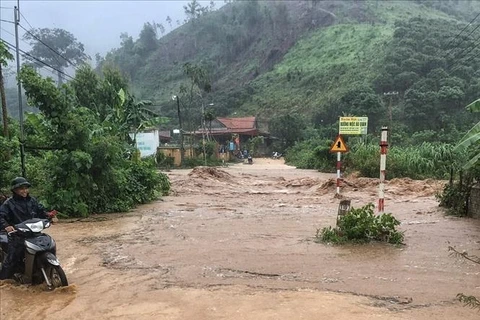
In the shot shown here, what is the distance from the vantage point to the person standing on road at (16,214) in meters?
6.04

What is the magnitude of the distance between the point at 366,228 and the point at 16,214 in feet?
18.7

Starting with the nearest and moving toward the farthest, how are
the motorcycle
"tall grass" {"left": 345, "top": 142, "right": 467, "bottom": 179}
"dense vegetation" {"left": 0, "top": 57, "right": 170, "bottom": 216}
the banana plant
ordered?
the motorcycle
the banana plant
"dense vegetation" {"left": 0, "top": 57, "right": 170, "bottom": 216}
"tall grass" {"left": 345, "top": 142, "right": 467, "bottom": 179}

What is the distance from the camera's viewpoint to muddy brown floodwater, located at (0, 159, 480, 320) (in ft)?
16.8

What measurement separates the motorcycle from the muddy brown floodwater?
0.16m

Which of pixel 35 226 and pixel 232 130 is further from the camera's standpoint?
pixel 232 130

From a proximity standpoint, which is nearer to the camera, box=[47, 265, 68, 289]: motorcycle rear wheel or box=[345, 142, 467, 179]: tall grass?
box=[47, 265, 68, 289]: motorcycle rear wheel

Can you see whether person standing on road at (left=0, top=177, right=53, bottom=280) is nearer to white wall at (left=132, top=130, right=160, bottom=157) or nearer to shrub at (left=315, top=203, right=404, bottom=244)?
shrub at (left=315, top=203, right=404, bottom=244)

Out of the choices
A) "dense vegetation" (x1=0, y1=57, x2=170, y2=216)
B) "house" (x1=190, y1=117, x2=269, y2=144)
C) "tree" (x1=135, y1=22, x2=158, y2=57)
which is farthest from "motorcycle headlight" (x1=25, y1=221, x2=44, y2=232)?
"tree" (x1=135, y1=22, x2=158, y2=57)

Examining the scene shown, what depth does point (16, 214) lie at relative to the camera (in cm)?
625

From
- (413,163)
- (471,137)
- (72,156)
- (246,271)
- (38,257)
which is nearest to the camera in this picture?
(38,257)

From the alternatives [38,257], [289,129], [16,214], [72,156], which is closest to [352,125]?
[72,156]

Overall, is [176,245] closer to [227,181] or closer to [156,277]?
[156,277]

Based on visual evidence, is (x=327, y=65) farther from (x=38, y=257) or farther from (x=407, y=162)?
(x=38, y=257)

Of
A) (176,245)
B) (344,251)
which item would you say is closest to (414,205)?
(344,251)
